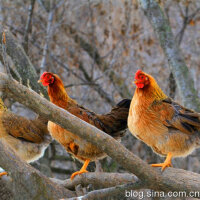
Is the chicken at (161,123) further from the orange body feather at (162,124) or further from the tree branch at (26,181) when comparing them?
the tree branch at (26,181)

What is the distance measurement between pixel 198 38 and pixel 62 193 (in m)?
5.62

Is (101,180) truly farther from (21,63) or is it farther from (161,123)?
(21,63)

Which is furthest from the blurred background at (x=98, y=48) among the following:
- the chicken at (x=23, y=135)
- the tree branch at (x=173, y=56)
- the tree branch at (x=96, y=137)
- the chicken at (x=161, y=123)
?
the tree branch at (x=96, y=137)

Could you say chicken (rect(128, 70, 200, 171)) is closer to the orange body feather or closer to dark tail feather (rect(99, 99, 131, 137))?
the orange body feather

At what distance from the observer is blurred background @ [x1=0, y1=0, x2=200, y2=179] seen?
7062 mm

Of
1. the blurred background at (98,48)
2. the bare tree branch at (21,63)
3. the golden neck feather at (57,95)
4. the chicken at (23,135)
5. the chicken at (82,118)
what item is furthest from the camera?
the blurred background at (98,48)

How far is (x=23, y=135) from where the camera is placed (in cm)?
517

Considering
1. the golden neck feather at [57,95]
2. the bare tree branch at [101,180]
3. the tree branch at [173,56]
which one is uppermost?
the tree branch at [173,56]

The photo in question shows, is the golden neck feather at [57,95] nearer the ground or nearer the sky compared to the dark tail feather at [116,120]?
nearer the sky

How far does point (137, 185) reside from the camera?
3.34m

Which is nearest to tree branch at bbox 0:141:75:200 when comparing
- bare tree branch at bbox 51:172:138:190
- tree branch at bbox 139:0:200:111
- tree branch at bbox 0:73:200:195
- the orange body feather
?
bare tree branch at bbox 51:172:138:190

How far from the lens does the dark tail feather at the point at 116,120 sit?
453cm

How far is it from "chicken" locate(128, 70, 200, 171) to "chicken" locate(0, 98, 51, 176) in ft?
5.44

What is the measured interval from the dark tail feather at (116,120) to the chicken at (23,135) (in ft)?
3.56
